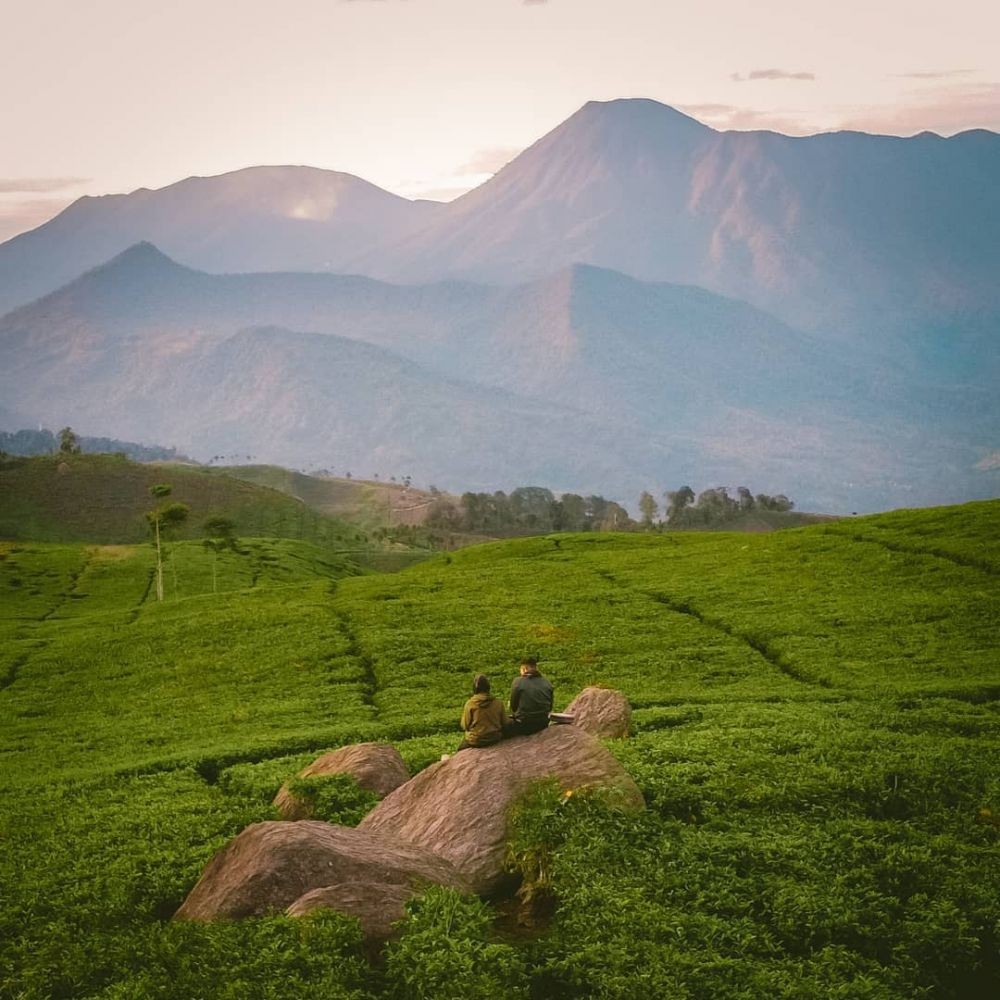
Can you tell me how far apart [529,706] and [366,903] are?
706 cm

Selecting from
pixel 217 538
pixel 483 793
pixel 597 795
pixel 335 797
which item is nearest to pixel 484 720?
pixel 483 793

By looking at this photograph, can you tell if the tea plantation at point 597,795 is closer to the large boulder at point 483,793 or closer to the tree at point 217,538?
the large boulder at point 483,793

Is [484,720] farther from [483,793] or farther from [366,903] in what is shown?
[366,903]

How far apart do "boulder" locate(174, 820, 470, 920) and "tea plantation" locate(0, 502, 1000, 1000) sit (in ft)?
2.51

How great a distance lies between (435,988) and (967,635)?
37.9 metres

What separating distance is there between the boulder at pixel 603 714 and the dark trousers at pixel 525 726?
6928mm

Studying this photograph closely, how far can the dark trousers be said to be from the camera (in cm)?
2572

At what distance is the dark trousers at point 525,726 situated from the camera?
2572 centimetres

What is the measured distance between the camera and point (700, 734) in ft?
104

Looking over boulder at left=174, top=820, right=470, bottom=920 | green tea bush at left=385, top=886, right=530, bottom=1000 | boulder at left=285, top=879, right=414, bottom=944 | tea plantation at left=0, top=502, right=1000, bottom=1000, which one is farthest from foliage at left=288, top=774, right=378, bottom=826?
green tea bush at left=385, top=886, right=530, bottom=1000

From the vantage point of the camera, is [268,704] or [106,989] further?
[268,704]

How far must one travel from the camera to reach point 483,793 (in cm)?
2319

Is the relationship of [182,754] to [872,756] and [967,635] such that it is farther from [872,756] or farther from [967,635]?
[967,635]

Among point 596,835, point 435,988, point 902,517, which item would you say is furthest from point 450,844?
point 902,517
